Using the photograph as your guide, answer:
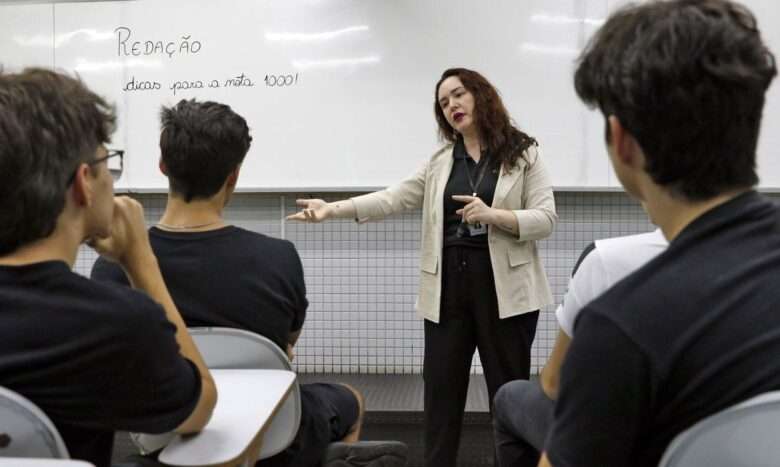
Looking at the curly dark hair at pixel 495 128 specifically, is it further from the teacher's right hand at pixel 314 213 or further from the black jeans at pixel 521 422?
the black jeans at pixel 521 422

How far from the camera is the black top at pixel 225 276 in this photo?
127cm

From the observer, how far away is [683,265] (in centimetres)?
63

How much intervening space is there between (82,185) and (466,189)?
4.57ft

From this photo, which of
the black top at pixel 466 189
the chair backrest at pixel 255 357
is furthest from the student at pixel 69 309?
the black top at pixel 466 189

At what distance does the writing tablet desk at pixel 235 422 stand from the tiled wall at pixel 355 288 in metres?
2.10

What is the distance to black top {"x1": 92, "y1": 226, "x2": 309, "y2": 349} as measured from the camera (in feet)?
4.16

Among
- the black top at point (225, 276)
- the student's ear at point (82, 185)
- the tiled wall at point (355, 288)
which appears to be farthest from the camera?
the tiled wall at point (355, 288)

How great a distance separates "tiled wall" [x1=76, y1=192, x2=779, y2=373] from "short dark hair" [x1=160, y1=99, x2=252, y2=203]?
181 centimetres

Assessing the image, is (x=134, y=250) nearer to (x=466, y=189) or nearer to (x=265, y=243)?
(x=265, y=243)

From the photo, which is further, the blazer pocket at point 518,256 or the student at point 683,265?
the blazer pocket at point 518,256

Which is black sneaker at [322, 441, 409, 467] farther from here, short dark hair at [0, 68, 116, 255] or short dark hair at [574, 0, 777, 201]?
short dark hair at [574, 0, 777, 201]

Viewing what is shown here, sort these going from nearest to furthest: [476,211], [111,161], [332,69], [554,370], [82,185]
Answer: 1. [82,185]
2. [111,161]
3. [554,370]
4. [476,211]
5. [332,69]

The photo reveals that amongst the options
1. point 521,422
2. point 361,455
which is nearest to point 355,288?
point 361,455

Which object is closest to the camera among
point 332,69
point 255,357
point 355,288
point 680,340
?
point 680,340
